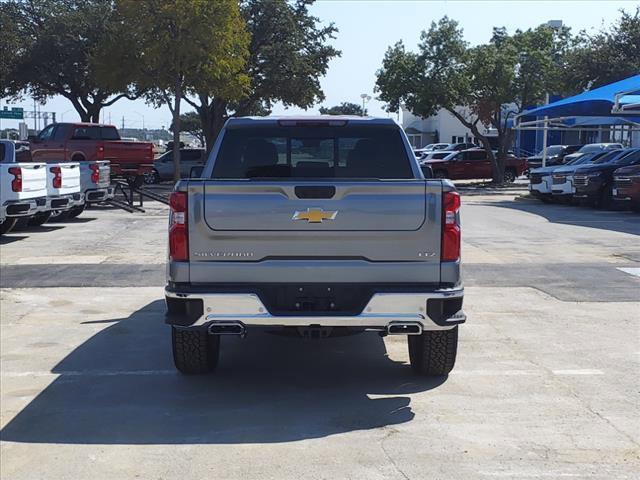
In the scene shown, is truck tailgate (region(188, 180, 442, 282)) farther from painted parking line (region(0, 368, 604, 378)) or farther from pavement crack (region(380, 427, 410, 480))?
painted parking line (region(0, 368, 604, 378))

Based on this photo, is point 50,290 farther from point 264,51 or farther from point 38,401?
point 264,51

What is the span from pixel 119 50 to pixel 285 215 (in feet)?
85.2

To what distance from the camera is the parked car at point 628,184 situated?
21.5 meters

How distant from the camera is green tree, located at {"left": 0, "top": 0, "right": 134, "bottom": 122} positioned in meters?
36.2

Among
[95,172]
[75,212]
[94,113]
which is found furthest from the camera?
[94,113]

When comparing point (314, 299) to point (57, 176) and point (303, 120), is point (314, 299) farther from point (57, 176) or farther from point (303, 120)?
point (57, 176)

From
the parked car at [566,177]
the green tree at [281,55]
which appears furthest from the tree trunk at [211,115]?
the parked car at [566,177]

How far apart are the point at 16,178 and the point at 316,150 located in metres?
8.93

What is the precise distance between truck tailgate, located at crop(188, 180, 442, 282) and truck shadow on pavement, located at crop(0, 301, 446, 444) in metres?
0.98

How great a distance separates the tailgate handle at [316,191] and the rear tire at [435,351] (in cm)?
146

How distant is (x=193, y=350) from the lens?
6031 millimetres

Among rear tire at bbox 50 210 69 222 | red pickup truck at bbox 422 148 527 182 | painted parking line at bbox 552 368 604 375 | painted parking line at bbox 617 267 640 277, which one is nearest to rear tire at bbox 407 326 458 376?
painted parking line at bbox 552 368 604 375

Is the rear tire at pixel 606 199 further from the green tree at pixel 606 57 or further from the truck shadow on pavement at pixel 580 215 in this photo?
the green tree at pixel 606 57

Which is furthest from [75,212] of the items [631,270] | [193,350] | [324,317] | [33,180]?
[324,317]
